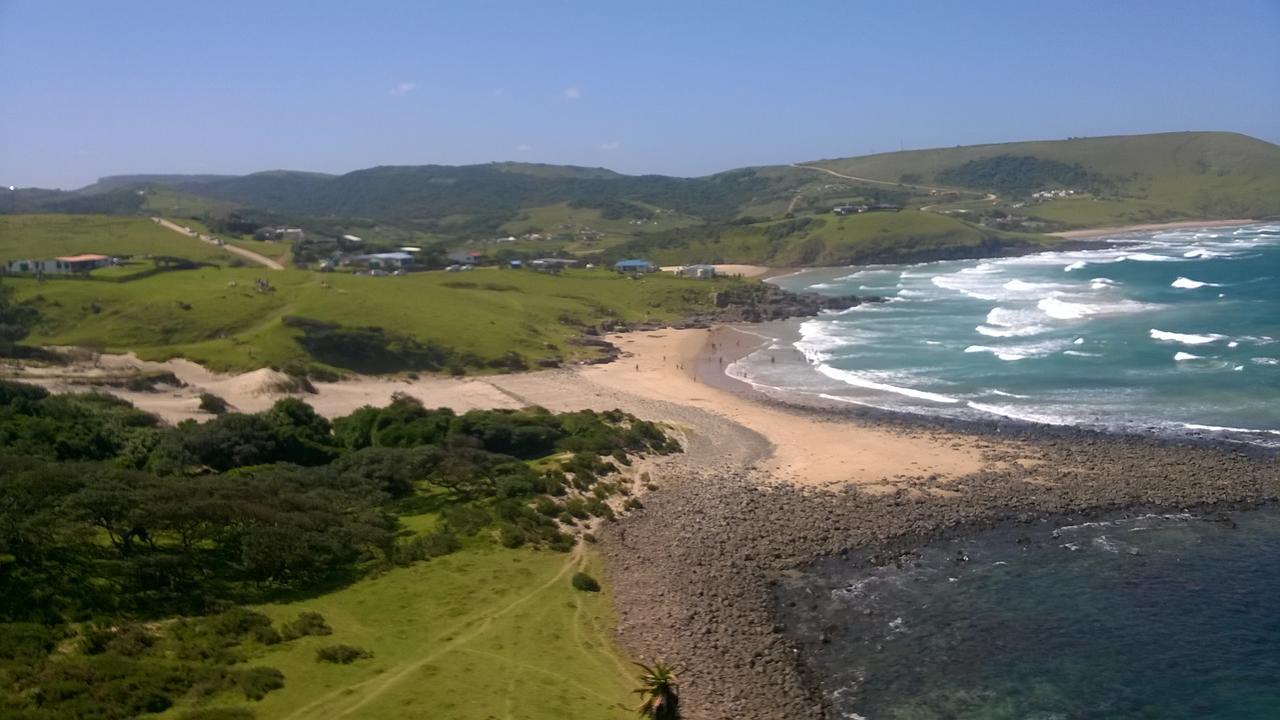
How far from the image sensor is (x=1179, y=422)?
130 feet

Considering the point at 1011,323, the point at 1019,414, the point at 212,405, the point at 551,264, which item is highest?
the point at 551,264

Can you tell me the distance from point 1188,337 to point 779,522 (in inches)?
1649

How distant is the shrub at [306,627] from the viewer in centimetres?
1906

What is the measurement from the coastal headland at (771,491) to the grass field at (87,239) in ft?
122

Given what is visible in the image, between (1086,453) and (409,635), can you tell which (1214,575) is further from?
(409,635)

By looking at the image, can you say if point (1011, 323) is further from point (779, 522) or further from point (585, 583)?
point (585, 583)

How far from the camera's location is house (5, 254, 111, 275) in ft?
227

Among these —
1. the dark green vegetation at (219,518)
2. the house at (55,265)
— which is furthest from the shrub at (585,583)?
the house at (55,265)

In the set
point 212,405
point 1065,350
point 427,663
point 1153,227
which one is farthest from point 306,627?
point 1153,227

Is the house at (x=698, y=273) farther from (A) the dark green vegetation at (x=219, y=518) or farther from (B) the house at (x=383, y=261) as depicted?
(A) the dark green vegetation at (x=219, y=518)

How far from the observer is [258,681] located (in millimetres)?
16641

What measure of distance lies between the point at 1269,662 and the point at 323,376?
1839 inches

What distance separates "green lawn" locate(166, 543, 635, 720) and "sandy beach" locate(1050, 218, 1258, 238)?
150990mm

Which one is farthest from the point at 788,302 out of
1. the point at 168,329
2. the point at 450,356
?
the point at 168,329
